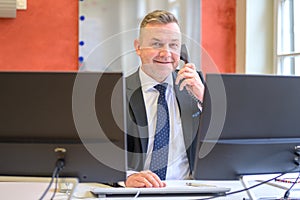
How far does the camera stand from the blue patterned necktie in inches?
63.0

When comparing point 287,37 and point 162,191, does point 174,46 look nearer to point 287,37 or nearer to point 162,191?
point 162,191

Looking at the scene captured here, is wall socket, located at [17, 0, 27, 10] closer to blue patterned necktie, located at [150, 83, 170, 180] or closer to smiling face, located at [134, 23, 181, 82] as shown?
smiling face, located at [134, 23, 181, 82]

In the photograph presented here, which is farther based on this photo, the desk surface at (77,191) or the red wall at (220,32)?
the red wall at (220,32)

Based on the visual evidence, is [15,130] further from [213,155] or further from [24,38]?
[24,38]

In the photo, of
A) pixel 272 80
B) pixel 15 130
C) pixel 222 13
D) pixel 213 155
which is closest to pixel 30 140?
pixel 15 130

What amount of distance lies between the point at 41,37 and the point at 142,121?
5.63 ft

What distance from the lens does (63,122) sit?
108 cm

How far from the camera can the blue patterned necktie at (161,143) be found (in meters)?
1.60

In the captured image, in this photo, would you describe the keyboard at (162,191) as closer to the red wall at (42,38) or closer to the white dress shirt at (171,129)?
the white dress shirt at (171,129)

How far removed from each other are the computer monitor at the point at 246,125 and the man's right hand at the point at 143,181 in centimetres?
26

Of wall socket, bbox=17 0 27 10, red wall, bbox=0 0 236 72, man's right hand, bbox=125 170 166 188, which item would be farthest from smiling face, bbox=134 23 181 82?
wall socket, bbox=17 0 27 10

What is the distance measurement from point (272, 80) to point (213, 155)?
10.2 inches

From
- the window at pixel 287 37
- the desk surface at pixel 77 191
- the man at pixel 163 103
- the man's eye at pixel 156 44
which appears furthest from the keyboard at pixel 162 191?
the window at pixel 287 37

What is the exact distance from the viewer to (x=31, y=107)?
1071mm
